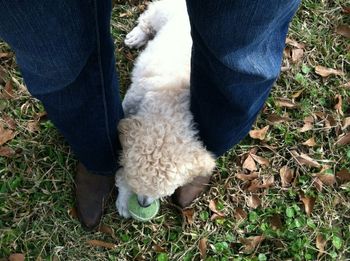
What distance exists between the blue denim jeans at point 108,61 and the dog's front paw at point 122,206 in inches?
11.0

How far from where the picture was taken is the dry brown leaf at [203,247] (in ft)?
6.52

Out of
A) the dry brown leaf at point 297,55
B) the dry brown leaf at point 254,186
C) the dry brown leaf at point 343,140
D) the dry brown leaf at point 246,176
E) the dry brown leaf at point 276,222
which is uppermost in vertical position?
the dry brown leaf at point 297,55

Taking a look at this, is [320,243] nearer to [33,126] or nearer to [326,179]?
[326,179]

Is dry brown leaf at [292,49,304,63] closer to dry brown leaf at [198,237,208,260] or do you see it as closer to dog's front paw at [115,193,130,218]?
dry brown leaf at [198,237,208,260]

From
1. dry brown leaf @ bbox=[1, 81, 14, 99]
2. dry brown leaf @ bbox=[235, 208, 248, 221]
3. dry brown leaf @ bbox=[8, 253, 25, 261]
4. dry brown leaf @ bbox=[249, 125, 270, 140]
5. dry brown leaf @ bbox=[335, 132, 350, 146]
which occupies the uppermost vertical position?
dry brown leaf @ bbox=[1, 81, 14, 99]

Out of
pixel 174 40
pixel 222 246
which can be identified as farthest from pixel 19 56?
pixel 222 246

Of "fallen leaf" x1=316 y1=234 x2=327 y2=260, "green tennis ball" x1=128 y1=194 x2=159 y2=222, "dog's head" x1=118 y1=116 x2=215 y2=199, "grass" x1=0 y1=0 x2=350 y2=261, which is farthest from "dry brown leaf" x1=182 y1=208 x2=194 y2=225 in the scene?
"fallen leaf" x1=316 y1=234 x2=327 y2=260

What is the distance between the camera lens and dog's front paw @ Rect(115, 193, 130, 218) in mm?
1988

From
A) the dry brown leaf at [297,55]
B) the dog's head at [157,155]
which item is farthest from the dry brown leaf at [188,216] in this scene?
the dry brown leaf at [297,55]

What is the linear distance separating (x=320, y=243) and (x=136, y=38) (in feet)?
4.52

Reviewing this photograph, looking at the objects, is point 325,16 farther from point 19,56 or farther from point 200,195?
point 19,56

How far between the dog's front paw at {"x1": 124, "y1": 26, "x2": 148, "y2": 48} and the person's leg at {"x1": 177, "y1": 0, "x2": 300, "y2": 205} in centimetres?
83

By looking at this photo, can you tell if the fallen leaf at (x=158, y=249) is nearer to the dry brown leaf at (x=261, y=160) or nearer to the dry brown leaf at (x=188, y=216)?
the dry brown leaf at (x=188, y=216)

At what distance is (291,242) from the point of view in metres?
2.02
